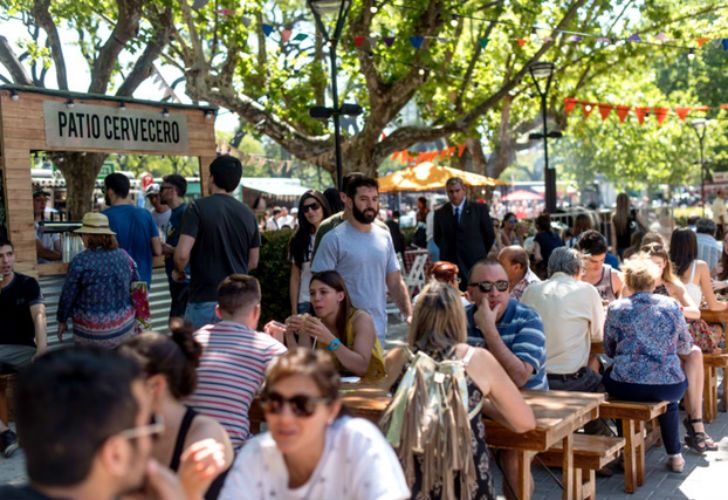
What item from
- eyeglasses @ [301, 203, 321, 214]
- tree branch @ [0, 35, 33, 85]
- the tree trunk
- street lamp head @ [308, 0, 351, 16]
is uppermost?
tree branch @ [0, 35, 33, 85]

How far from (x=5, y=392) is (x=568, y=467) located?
168 inches

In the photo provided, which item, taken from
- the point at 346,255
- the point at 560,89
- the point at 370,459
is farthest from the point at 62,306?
the point at 560,89

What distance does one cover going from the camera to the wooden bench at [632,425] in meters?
6.29

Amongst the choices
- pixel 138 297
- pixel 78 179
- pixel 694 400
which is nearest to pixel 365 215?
pixel 138 297

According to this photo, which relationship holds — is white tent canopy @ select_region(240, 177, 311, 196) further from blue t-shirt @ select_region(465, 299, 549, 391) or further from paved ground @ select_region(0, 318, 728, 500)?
blue t-shirt @ select_region(465, 299, 549, 391)

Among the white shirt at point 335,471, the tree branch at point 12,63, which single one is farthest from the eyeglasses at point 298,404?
the tree branch at point 12,63

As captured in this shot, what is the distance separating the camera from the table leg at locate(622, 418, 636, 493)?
6293mm

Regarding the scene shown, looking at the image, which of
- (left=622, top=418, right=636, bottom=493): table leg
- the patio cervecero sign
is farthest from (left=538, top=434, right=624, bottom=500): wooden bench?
the patio cervecero sign

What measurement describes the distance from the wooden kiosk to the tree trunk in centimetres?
586

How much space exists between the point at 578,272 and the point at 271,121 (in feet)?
34.0

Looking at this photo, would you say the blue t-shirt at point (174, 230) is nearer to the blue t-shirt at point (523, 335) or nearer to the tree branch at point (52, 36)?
the blue t-shirt at point (523, 335)

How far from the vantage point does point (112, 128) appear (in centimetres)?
975

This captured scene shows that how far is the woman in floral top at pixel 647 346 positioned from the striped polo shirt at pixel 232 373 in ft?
9.37

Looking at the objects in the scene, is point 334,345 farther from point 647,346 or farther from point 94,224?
point 94,224
